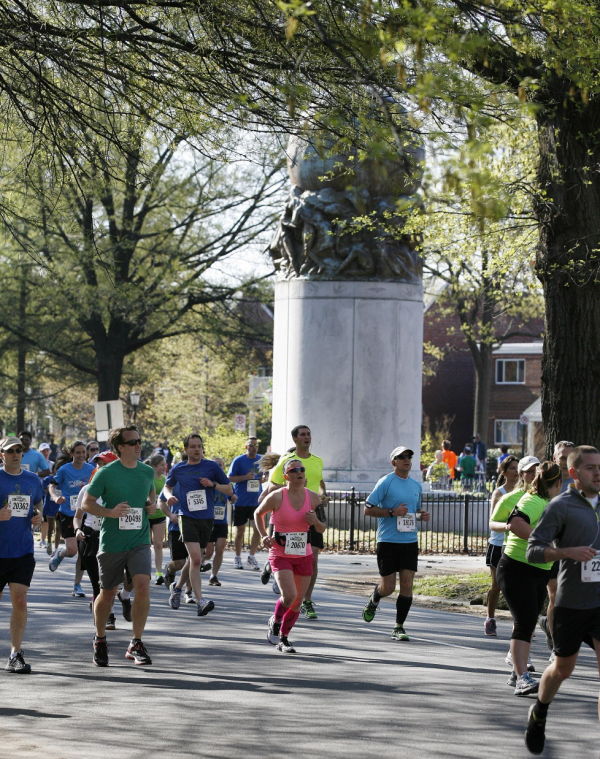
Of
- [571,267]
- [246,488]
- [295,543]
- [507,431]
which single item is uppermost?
[571,267]

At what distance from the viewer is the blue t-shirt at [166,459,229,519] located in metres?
15.6

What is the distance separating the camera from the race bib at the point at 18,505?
1110cm

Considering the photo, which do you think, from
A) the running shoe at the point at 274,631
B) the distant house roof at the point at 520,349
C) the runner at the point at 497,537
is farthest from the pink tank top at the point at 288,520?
the distant house roof at the point at 520,349

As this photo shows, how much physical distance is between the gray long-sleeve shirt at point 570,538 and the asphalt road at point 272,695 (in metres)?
0.87

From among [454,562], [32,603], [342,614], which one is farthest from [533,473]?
[454,562]

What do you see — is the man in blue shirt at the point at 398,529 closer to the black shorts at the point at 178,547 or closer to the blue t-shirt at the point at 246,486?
the black shorts at the point at 178,547

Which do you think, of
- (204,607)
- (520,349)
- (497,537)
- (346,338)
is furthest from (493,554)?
(520,349)

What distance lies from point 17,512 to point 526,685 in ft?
12.9

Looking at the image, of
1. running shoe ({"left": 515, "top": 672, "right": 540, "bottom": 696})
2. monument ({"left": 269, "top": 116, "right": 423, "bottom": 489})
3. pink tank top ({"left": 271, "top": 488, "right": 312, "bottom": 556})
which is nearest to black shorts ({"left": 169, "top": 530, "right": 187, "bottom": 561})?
pink tank top ({"left": 271, "top": 488, "right": 312, "bottom": 556})

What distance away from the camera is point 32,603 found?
16188 millimetres

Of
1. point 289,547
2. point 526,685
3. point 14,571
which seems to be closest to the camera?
point 526,685

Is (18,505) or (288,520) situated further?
(288,520)

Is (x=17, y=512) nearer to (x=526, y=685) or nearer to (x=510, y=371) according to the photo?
(x=526, y=685)

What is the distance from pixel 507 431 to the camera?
7731 cm
